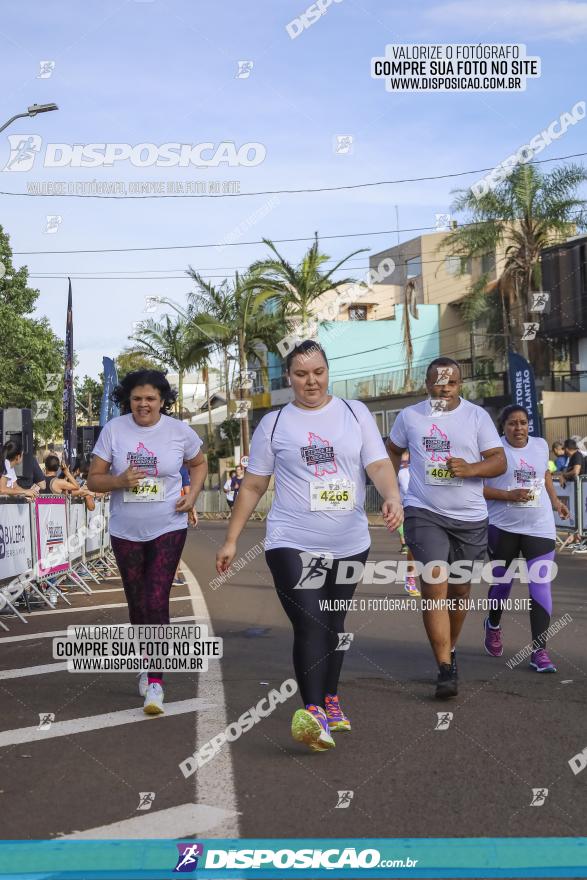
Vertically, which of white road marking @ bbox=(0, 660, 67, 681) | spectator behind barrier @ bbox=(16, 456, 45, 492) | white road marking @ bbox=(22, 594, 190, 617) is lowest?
white road marking @ bbox=(22, 594, 190, 617)

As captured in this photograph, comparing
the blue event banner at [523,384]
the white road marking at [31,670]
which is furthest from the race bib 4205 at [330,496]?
the blue event banner at [523,384]

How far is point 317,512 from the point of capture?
5859mm

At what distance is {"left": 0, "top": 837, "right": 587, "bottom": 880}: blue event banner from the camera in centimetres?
382

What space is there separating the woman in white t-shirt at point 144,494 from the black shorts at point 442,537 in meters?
1.39

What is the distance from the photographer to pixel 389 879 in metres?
3.78

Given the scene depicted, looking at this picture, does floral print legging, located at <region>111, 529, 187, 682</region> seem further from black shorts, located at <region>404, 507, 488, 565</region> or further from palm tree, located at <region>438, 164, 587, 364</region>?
palm tree, located at <region>438, 164, 587, 364</region>

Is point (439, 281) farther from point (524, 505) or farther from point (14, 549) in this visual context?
point (524, 505)

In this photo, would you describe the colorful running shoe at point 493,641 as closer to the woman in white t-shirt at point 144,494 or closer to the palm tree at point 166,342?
the woman in white t-shirt at point 144,494

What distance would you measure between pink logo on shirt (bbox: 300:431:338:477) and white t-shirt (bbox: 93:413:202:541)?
134 cm

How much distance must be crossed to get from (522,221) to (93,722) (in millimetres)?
32456

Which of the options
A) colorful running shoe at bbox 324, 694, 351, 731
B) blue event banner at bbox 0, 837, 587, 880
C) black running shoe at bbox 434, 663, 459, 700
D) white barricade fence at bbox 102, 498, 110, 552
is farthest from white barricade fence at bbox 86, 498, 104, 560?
blue event banner at bbox 0, 837, 587, 880

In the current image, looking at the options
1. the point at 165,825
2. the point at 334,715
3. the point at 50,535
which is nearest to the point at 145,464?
the point at 334,715

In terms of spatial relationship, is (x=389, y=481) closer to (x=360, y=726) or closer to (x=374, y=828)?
(x=360, y=726)

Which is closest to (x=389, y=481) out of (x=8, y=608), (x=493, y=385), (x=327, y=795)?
(x=327, y=795)
